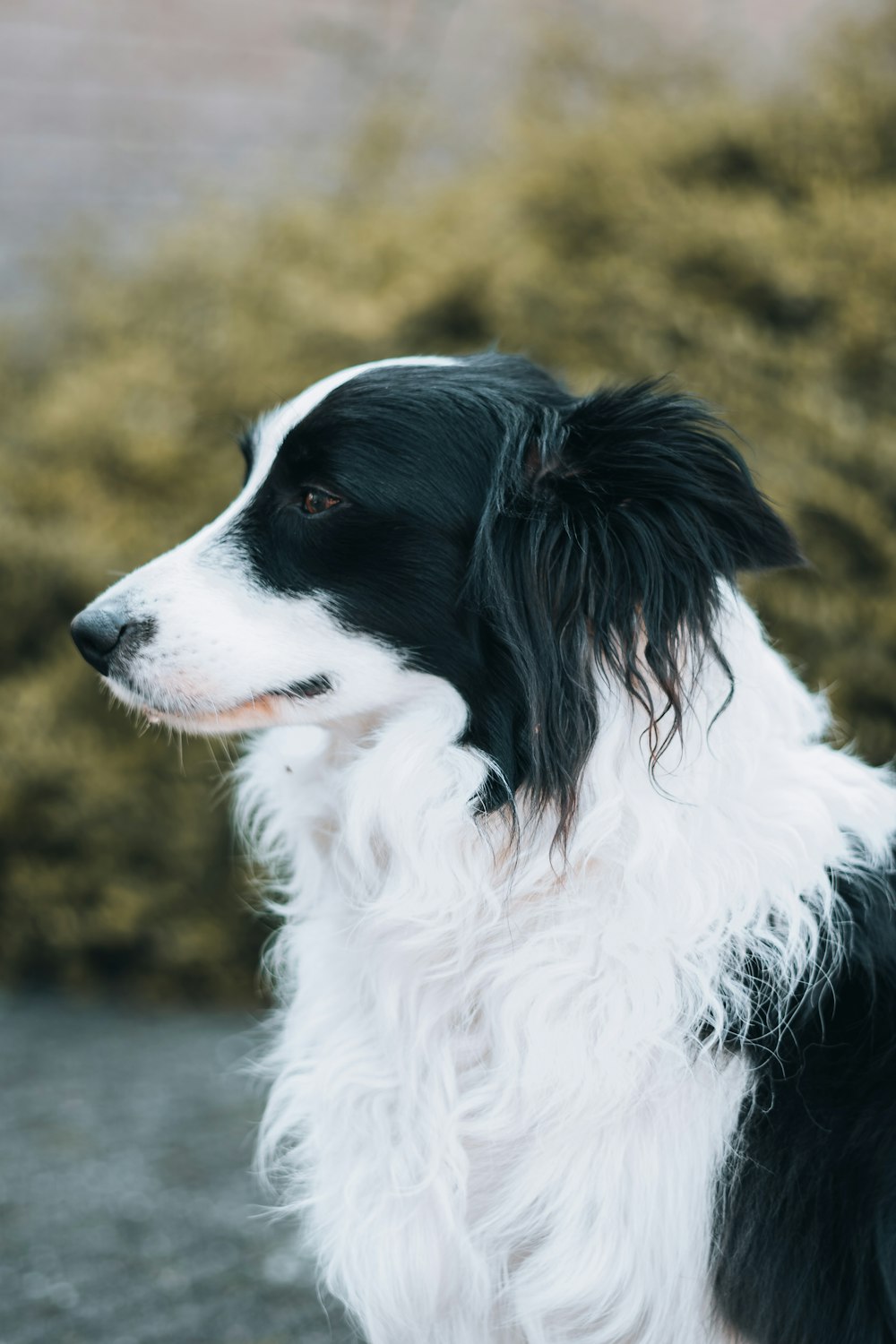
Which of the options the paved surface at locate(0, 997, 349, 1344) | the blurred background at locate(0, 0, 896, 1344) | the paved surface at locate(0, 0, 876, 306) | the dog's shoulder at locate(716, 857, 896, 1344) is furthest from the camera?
the paved surface at locate(0, 0, 876, 306)

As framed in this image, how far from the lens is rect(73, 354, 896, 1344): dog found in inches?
72.2

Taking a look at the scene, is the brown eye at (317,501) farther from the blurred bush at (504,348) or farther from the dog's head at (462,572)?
the blurred bush at (504,348)

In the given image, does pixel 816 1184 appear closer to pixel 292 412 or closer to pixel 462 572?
pixel 462 572

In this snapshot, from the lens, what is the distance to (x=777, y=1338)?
1799 mm

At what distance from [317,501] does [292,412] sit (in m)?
0.19

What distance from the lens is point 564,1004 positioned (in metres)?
1.92

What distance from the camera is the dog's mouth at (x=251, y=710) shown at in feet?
6.79

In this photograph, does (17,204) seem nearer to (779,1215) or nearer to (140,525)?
(140,525)

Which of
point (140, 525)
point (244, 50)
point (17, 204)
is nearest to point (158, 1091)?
point (140, 525)

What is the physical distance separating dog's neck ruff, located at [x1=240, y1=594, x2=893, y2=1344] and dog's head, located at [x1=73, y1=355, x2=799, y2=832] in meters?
0.08

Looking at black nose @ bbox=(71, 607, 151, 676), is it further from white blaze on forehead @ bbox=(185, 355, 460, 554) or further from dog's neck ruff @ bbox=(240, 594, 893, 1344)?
dog's neck ruff @ bbox=(240, 594, 893, 1344)

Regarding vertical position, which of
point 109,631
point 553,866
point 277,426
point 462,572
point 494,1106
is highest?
point 277,426

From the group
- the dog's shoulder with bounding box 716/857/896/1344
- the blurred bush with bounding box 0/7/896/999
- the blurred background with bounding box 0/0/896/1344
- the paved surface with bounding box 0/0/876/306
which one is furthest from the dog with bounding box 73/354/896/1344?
the paved surface with bounding box 0/0/876/306

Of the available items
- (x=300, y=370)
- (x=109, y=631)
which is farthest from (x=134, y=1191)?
(x=300, y=370)
